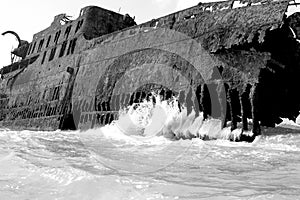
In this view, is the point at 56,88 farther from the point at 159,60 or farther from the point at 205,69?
the point at 205,69

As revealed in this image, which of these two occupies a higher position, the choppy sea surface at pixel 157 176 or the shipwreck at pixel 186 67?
the shipwreck at pixel 186 67

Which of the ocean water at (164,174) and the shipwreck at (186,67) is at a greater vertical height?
the shipwreck at (186,67)

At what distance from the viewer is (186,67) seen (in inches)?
345

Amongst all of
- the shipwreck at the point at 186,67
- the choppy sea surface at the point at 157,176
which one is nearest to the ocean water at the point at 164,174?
the choppy sea surface at the point at 157,176

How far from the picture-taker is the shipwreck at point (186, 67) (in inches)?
294

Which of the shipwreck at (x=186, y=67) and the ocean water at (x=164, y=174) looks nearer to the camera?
the ocean water at (x=164, y=174)

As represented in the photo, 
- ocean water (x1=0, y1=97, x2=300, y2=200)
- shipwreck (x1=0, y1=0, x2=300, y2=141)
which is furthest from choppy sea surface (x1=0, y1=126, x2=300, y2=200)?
shipwreck (x1=0, y1=0, x2=300, y2=141)

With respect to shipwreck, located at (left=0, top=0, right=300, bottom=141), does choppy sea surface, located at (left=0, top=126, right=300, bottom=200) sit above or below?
below

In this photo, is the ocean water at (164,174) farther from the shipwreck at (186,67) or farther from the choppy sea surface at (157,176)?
the shipwreck at (186,67)

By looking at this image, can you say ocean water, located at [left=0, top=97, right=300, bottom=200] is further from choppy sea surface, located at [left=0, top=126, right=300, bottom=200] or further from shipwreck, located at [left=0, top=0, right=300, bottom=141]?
shipwreck, located at [left=0, top=0, right=300, bottom=141]

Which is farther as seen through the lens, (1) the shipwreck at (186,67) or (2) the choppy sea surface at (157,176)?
(1) the shipwreck at (186,67)

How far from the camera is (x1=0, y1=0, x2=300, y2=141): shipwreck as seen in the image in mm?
7457

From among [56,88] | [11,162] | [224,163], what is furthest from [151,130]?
[56,88]

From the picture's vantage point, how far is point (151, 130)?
31.3ft
